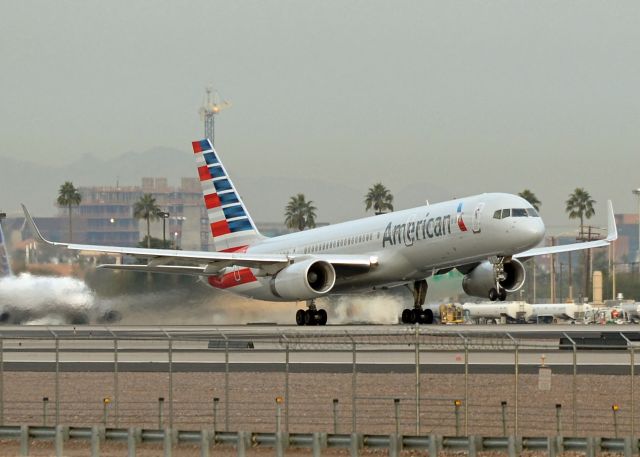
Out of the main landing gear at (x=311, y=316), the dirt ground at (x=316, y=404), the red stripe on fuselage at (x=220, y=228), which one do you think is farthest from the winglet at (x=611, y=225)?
the dirt ground at (x=316, y=404)

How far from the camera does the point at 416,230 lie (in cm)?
5734

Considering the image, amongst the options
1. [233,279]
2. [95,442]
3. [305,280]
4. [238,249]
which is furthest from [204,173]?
[95,442]

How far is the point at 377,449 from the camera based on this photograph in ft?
86.5

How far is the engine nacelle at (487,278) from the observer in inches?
2312

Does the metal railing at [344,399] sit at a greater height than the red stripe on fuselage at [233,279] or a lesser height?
lesser

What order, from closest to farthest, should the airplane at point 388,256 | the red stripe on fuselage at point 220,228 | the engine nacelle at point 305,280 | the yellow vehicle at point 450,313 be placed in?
the airplane at point 388,256 < the engine nacelle at point 305,280 < the red stripe on fuselage at point 220,228 < the yellow vehicle at point 450,313

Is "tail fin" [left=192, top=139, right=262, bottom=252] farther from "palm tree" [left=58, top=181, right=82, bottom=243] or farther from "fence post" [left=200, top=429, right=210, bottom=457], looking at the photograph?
"palm tree" [left=58, top=181, right=82, bottom=243]

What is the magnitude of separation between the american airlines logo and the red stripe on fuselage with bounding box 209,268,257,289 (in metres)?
7.46

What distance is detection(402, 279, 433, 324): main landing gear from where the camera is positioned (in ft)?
197

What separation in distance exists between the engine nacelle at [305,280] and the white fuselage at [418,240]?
117 centimetres

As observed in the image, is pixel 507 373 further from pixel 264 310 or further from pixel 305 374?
pixel 264 310

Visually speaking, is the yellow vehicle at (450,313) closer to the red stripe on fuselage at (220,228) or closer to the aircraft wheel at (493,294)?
the red stripe on fuselage at (220,228)

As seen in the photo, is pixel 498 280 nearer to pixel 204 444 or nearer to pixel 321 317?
pixel 321 317

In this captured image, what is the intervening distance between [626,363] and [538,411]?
9.97 metres
